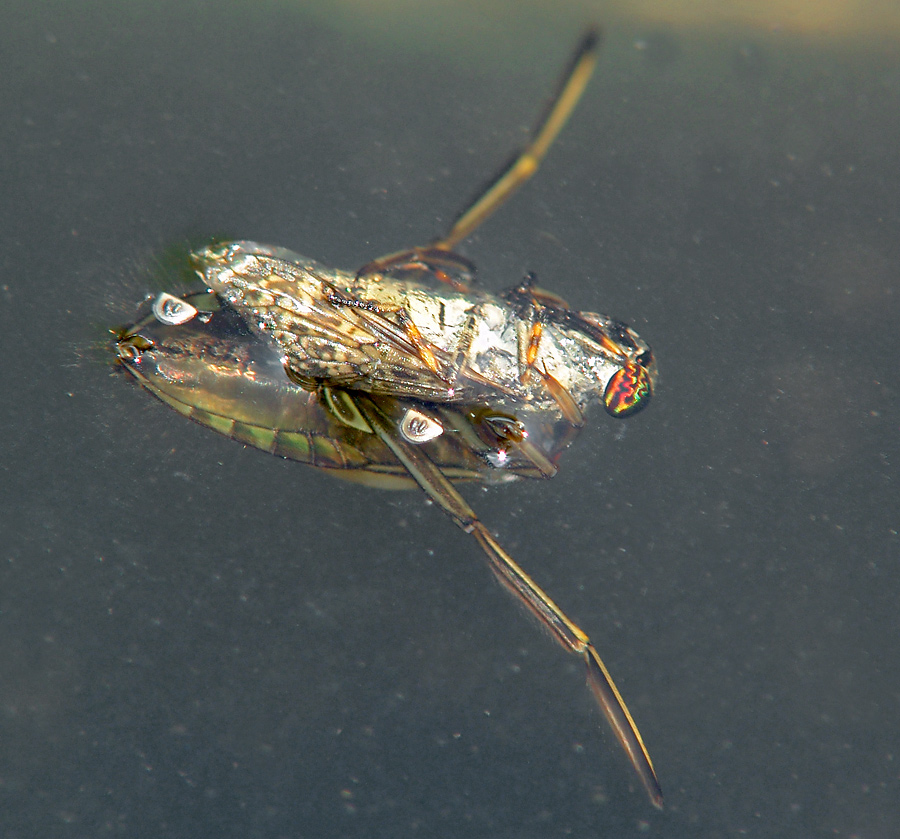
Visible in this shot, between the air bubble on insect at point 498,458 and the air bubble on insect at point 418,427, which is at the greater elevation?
the air bubble on insect at point 418,427

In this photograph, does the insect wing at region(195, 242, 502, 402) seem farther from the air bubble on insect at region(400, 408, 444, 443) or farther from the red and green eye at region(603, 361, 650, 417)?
the red and green eye at region(603, 361, 650, 417)

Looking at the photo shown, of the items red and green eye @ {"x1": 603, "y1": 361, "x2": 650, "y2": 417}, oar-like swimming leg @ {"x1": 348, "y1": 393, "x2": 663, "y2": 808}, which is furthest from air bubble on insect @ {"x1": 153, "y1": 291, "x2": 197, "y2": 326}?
red and green eye @ {"x1": 603, "y1": 361, "x2": 650, "y2": 417}

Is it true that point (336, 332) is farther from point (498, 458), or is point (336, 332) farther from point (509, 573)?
point (509, 573)

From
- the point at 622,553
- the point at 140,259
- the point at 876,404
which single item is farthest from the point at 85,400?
the point at 876,404

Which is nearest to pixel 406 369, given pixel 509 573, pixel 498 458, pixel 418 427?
pixel 418 427

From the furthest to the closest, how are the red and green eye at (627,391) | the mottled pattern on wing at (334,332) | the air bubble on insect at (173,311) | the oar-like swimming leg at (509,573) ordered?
the red and green eye at (627,391) → the air bubble on insect at (173,311) → the oar-like swimming leg at (509,573) → the mottled pattern on wing at (334,332)

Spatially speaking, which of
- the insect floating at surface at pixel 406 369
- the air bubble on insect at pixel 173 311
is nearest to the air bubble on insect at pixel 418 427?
the insect floating at surface at pixel 406 369

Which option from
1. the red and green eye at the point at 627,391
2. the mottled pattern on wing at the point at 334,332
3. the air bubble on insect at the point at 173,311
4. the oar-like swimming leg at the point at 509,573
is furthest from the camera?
the red and green eye at the point at 627,391

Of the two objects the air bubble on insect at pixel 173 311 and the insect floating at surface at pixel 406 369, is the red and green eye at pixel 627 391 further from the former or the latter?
the air bubble on insect at pixel 173 311
